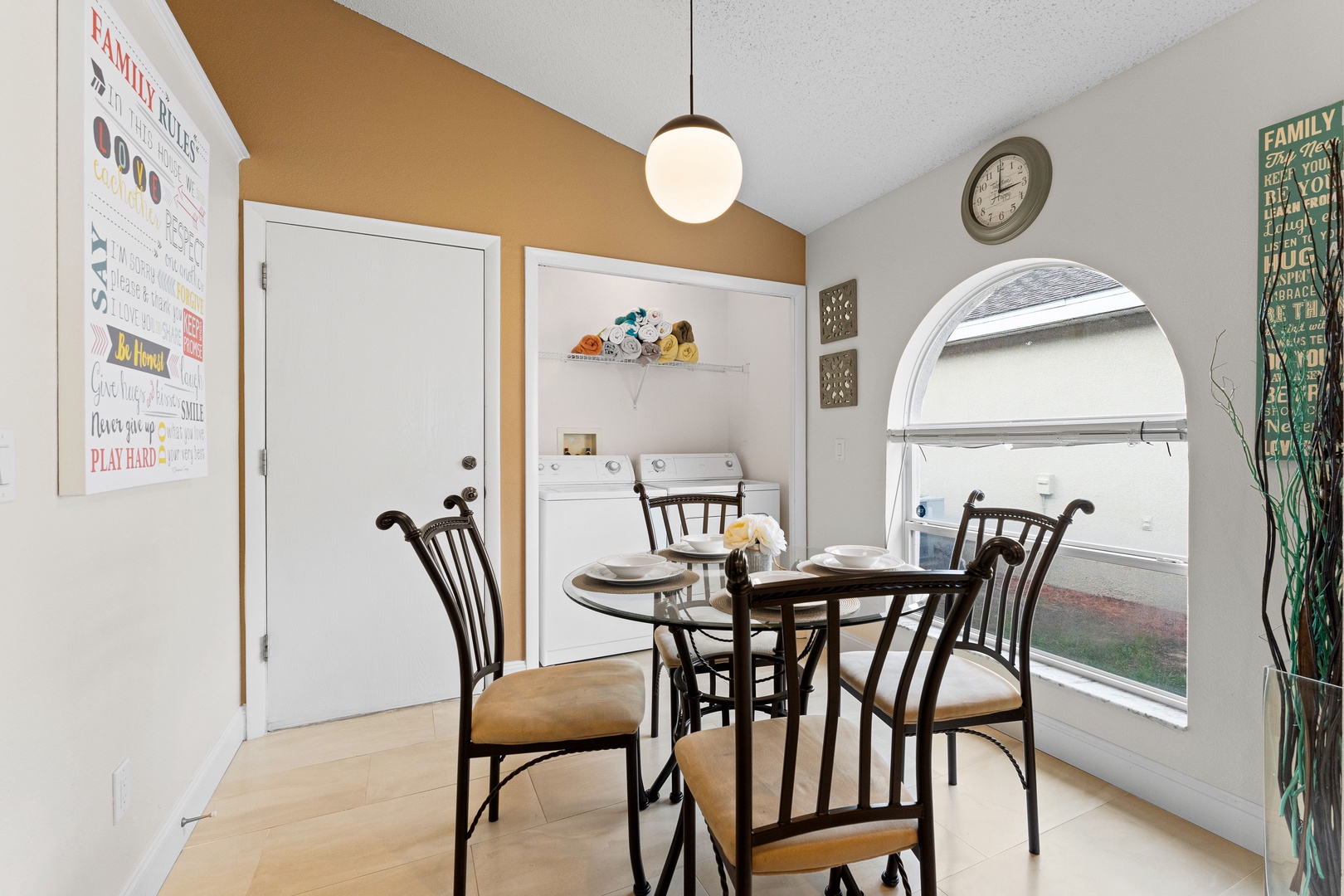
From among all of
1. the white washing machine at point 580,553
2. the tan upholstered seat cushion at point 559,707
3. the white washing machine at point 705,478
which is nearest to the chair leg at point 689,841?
the tan upholstered seat cushion at point 559,707

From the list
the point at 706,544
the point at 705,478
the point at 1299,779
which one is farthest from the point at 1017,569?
the point at 705,478

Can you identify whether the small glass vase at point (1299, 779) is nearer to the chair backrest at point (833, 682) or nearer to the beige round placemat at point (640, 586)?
the chair backrest at point (833, 682)

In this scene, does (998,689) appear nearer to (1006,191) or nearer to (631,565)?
(631,565)

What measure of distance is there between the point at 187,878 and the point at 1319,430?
3014 millimetres

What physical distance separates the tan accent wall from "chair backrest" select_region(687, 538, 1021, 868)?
6.65 feet

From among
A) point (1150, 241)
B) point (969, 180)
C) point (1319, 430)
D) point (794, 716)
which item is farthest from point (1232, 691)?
point (969, 180)

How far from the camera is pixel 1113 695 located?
6.93 ft

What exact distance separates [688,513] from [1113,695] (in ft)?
6.51

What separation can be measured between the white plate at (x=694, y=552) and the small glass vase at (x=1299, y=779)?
1.26 metres

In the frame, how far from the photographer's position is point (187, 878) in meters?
1.63

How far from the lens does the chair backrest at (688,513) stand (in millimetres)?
2502

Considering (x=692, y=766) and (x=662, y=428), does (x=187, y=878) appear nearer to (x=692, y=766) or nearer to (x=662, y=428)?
(x=692, y=766)

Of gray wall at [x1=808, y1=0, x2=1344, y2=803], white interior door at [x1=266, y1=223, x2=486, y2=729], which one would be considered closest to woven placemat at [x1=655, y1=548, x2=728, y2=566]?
white interior door at [x1=266, y1=223, x2=486, y2=729]

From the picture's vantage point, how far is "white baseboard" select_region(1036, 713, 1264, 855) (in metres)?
1.73
